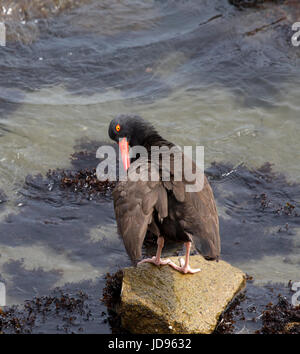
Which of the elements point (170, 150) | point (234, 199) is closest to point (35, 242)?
point (170, 150)

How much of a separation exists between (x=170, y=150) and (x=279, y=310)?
5.74 feet

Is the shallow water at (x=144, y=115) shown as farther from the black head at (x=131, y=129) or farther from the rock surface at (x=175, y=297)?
the black head at (x=131, y=129)

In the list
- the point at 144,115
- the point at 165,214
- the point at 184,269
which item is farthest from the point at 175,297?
the point at 144,115

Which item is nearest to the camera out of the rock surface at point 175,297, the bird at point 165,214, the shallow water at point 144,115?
the bird at point 165,214

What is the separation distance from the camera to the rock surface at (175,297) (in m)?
4.26

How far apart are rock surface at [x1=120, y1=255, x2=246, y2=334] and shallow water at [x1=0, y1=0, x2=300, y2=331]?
0.63 m

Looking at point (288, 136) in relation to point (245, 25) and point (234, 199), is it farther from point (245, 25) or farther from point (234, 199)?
point (245, 25)

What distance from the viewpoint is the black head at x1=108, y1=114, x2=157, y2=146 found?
566cm

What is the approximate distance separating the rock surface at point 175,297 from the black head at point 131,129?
1.48 meters

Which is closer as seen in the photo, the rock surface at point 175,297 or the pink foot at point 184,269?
the rock surface at point 175,297

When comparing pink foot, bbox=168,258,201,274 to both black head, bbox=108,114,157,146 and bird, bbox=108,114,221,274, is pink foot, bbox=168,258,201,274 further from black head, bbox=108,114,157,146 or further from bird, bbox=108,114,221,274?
black head, bbox=108,114,157,146

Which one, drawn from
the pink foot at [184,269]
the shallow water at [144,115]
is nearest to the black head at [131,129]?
the shallow water at [144,115]

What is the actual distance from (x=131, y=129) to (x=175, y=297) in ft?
6.80

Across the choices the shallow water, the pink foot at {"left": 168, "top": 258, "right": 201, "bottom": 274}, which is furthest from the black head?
the pink foot at {"left": 168, "top": 258, "right": 201, "bottom": 274}
